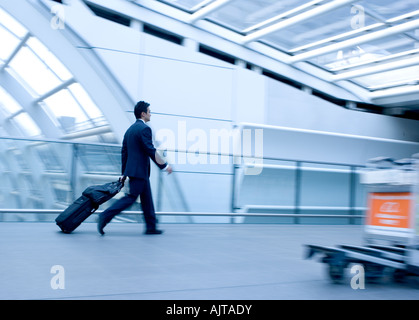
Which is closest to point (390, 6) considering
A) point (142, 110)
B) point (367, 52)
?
point (367, 52)

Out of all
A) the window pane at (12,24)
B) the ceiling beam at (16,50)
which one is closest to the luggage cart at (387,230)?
the window pane at (12,24)

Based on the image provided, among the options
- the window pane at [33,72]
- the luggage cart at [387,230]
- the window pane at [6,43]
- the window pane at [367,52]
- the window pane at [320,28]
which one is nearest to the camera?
the luggage cart at [387,230]

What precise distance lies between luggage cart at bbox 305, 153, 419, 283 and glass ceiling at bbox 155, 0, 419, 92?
10.8 metres

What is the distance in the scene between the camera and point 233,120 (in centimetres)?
2023

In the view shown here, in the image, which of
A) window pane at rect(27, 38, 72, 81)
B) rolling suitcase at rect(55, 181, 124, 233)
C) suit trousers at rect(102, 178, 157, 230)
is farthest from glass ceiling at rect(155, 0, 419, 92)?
rolling suitcase at rect(55, 181, 124, 233)

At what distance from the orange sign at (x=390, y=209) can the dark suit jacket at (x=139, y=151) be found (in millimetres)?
2681

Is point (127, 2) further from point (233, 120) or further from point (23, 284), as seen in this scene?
point (23, 284)

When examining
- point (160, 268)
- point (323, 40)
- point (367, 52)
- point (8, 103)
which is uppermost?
point (323, 40)

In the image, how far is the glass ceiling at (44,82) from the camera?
742 inches

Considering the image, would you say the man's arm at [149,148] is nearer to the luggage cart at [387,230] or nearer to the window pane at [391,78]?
the luggage cart at [387,230]

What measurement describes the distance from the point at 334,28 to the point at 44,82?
41.6 ft

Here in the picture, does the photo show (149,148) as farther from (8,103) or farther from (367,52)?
(8,103)

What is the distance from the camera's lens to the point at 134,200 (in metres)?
6.31

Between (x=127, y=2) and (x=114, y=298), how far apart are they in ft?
55.5
